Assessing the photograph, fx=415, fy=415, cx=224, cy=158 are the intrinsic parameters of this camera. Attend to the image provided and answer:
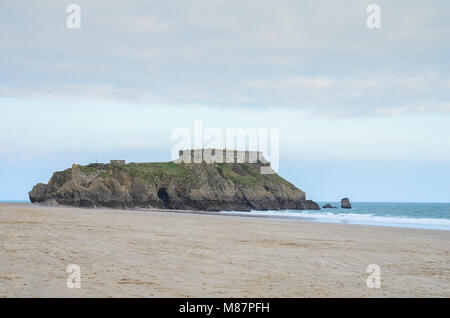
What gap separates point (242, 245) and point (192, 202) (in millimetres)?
82628

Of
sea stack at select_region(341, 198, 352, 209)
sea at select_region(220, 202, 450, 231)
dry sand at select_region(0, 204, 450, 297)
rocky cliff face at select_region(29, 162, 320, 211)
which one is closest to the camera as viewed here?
dry sand at select_region(0, 204, 450, 297)

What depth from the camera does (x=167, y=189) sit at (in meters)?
101

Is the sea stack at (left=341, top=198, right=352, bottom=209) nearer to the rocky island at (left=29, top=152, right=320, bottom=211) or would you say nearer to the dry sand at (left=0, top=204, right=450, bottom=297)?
the rocky island at (left=29, top=152, right=320, bottom=211)

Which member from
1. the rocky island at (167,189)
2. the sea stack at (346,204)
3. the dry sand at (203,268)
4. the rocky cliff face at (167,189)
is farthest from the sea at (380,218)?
the sea stack at (346,204)

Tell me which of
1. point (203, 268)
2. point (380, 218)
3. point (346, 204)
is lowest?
point (346, 204)

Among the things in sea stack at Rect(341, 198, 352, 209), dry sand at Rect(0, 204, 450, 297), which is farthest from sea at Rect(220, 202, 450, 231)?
sea stack at Rect(341, 198, 352, 209)

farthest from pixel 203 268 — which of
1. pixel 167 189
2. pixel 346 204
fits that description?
pixel 346 204

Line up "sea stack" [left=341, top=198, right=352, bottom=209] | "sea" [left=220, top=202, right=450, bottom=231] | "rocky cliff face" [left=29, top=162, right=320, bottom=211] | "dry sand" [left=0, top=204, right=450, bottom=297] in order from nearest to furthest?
"dry sand" [left=0, top=204, right=450, bottom=297] → "sea" [left=220, top=202, right=450, bottom=231] → "rocky cliff face" [left=29, top=162, right=320, bottom=211] → "sea stack" [left=341, top=198, right=352, bottom=209]

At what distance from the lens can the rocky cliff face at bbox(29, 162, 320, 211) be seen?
291 feet

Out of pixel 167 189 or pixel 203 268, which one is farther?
pixel 167 189

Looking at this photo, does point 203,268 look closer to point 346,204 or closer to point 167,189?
point 167,189

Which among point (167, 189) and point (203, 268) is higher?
point (167, 189)

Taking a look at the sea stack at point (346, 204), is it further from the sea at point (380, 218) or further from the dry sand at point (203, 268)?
the dry sand at point (203, 268)
